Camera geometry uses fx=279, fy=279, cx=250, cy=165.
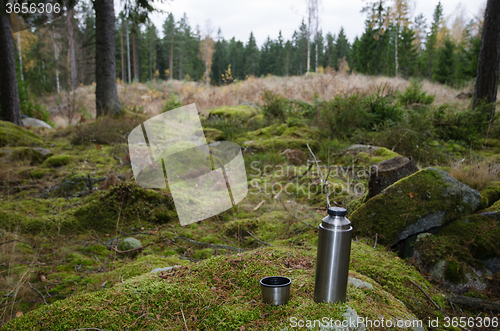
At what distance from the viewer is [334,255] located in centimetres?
117

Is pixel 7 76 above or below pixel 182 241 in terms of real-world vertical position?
above

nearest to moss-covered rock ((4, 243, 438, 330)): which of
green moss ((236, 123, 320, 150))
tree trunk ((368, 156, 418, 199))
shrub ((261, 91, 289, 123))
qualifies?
tree trunk ((368, 156, 418, 199))

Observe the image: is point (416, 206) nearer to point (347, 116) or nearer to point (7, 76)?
point (347, 116)

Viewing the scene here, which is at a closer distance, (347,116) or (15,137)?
(15,137)

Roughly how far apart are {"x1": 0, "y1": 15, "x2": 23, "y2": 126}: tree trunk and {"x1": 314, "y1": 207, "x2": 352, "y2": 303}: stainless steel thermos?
9.46 metres

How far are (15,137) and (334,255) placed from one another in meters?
8.20

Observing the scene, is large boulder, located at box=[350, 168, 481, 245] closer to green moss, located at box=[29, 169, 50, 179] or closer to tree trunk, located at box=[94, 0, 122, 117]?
green moss, located at box=[29, 169, 50, 179]

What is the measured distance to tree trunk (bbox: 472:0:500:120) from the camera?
6742mm

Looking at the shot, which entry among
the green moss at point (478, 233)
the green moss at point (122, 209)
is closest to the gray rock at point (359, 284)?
the green moss at point (478, 233)

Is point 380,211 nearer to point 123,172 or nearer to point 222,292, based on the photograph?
point 222,292

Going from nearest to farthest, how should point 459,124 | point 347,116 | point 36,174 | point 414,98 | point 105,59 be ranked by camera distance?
point 36,174 < point 459,124 < point 347,116 < point 105,59 < point 414,98

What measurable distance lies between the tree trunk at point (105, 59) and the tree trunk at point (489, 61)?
9747 millimetres

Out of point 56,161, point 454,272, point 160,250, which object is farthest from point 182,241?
point 56,161

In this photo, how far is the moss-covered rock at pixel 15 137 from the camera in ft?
21.3
